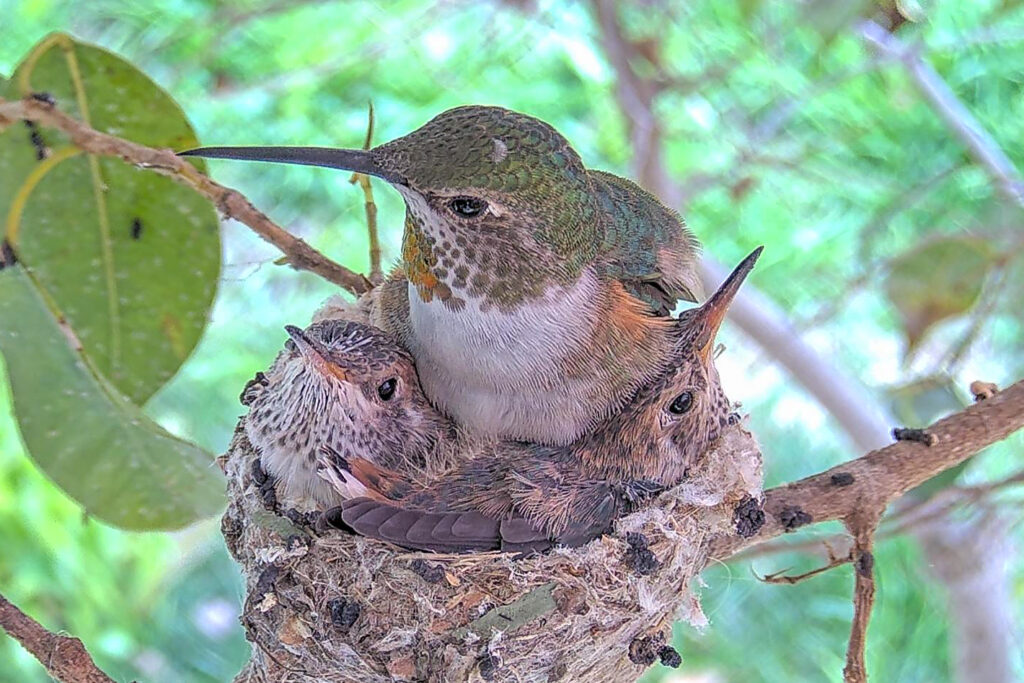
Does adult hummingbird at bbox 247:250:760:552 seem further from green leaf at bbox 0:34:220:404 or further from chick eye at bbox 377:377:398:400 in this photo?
green leaf at bbox 0:34:220:404

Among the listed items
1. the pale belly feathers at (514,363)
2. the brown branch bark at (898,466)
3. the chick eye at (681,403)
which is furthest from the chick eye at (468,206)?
the brown branch bark at (898,466)

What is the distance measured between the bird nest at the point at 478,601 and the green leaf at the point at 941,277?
86 cm

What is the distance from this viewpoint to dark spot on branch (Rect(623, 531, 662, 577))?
117 cm

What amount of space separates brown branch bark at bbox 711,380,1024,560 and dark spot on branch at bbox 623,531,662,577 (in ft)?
0.44

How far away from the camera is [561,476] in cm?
127

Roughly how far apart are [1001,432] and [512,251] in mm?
572

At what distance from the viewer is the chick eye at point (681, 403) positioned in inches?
51.1

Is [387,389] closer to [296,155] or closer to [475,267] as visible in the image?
[475,267]

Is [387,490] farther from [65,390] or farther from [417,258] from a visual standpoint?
[65,390]

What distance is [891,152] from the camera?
3191 mm

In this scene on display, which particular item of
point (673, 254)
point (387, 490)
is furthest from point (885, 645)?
point (387, 490)

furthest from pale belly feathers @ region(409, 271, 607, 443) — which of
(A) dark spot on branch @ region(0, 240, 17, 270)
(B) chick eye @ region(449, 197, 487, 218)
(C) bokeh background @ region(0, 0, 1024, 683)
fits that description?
(C) bokeh background @ region(0, 0, 1024, 683)

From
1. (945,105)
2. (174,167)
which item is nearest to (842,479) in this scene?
(174,167)

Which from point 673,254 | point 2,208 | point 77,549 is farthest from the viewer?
point 77,549
